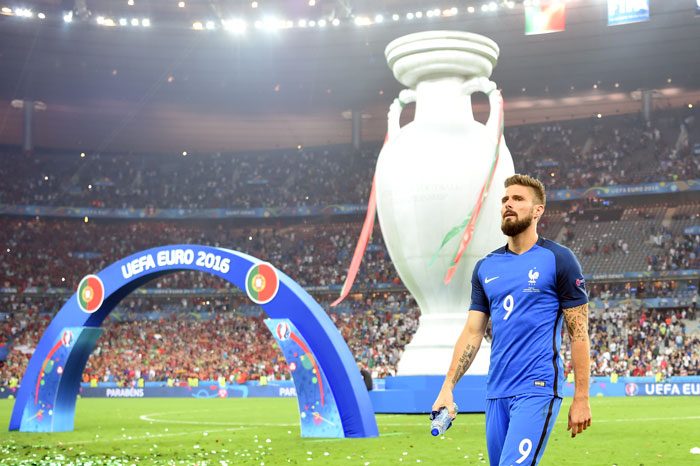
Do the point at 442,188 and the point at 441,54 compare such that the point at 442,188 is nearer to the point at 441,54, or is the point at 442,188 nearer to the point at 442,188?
the point at 442,188

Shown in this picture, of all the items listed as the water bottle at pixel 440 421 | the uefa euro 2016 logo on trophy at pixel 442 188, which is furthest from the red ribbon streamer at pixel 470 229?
the water bottle at pixel 440 421

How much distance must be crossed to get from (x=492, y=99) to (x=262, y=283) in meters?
5.57

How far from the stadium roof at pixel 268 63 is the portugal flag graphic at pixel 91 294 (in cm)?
2556

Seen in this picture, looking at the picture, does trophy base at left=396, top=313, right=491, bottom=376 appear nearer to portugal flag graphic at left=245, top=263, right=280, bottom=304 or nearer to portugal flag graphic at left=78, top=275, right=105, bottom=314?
portugal flag graphic at left=245, top=263, right=280, bottom=304

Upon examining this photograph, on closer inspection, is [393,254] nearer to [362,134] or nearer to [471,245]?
[471,245]

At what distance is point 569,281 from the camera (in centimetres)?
439

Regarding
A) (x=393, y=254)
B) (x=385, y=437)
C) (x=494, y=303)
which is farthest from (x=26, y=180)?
(x=494, y=303)

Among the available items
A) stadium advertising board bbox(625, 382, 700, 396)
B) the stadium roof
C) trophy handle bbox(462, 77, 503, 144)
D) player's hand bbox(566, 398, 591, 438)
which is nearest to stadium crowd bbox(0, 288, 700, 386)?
stadium advertising board bbox(625, 382, 700, 396)

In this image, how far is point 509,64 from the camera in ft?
132

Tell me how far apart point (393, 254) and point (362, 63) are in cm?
2646

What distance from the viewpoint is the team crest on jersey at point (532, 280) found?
14.5 ft

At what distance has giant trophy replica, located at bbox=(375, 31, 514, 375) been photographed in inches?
573

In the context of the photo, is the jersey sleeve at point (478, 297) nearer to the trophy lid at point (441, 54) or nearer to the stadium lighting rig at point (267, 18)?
the trophy lid at point (441, 54)

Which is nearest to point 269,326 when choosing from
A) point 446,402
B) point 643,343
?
point 446,402
